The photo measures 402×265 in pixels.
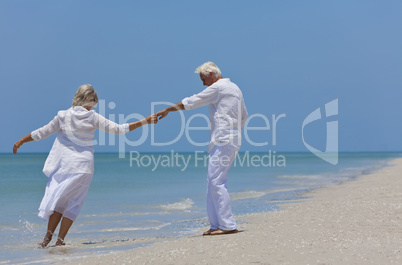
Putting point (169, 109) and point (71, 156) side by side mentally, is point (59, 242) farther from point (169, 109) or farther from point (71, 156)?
point (169, 109)

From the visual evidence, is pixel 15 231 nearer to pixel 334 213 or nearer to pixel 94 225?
pixel 94 225

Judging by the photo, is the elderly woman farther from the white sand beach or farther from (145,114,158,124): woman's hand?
the white sand beach

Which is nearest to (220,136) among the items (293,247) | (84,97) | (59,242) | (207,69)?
(207,69)

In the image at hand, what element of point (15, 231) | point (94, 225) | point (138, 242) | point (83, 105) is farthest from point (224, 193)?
point (15, 231)

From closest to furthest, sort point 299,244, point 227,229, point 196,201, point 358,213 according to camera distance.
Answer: point 299,244
point 227,229
point 358,213
point 196,201

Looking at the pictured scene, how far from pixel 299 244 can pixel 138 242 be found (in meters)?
2.07

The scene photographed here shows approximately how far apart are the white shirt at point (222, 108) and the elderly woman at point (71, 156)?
2.85ft

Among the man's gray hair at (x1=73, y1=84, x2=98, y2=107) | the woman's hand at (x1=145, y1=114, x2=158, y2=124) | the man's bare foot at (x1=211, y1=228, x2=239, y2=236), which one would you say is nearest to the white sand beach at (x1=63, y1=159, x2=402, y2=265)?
the man's bare foot at (x1=211, y1=228, x2=239, y2=236)

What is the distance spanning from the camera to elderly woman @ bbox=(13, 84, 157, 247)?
541 centimetres

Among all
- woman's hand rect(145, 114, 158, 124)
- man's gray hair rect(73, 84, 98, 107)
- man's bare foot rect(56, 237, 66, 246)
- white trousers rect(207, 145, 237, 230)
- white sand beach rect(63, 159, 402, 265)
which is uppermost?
man's gray hair rect(73, 84, 98, 107)

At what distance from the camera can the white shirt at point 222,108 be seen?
18.3 ft

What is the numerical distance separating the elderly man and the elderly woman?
0.90 m

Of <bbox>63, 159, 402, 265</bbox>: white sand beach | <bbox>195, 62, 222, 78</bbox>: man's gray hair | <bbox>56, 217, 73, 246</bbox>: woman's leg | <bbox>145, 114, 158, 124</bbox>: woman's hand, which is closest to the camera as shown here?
<bbox>63, 159, 402, 265</bbox>: white sand beach

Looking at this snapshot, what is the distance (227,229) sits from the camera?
557 centimetres
